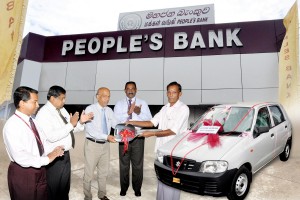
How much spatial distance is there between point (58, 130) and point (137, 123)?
1.57 m

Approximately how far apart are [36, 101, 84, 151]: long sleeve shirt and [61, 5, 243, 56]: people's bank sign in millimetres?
10441

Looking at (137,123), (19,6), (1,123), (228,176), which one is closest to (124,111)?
(137,123)

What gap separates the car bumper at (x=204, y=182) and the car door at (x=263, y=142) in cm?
83

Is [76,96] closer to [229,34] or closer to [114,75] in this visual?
[114,75]

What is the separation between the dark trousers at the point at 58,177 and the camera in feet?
10.3

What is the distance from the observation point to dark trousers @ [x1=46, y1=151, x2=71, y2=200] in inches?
123

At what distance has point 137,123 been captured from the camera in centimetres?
419

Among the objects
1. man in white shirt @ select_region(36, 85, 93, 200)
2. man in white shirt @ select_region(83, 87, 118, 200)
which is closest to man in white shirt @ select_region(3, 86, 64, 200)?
man in white shirt @ select_region(36, 85, 93, 200)

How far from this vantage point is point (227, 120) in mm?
4840

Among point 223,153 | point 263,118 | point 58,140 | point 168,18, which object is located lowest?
point 223,153

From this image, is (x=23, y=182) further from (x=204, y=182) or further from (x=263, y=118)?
(x=263, y=118)

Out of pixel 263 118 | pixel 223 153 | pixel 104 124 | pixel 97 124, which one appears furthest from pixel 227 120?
pixel 97 124

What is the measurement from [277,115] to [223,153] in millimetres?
2603

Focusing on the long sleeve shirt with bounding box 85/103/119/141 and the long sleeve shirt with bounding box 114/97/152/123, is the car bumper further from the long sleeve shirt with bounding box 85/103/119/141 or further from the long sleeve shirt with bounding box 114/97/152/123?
the long sleeve shirt with bounding box 114/97/152/123
